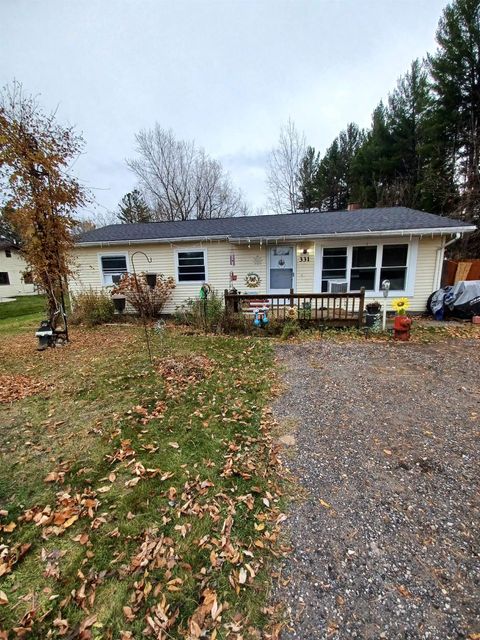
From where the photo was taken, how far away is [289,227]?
10.2m

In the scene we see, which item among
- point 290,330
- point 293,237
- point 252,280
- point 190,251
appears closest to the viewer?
point 290,330

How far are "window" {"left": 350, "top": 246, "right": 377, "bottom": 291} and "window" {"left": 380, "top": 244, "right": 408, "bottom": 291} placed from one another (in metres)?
0.31

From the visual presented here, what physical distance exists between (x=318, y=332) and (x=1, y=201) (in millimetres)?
8311

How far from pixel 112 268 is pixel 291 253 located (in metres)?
6.92

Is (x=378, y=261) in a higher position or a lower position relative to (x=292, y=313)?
higher

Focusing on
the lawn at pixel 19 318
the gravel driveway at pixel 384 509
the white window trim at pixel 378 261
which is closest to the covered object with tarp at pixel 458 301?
the white window trim at pixel 378 261

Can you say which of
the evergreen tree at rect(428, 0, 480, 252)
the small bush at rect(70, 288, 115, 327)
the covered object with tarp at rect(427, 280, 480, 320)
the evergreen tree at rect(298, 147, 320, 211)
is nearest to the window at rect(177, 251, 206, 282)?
the small bush at rect(70, 288, 115, 327)

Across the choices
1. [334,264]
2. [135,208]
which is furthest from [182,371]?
[135,208]

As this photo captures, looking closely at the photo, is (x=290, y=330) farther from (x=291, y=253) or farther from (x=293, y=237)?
(x=291, y=253)

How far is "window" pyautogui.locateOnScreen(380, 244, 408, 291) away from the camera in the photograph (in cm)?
933

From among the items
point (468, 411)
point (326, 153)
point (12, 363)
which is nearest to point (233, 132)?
point (326, 153)

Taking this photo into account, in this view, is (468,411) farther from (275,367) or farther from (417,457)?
(275,367)

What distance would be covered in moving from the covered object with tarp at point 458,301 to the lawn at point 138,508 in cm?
714

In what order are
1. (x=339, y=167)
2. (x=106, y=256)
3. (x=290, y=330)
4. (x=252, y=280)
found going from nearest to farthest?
(x=290, y=330) < (x=252, y=280) < (x=106, y=256) < (x=339, y=167)
